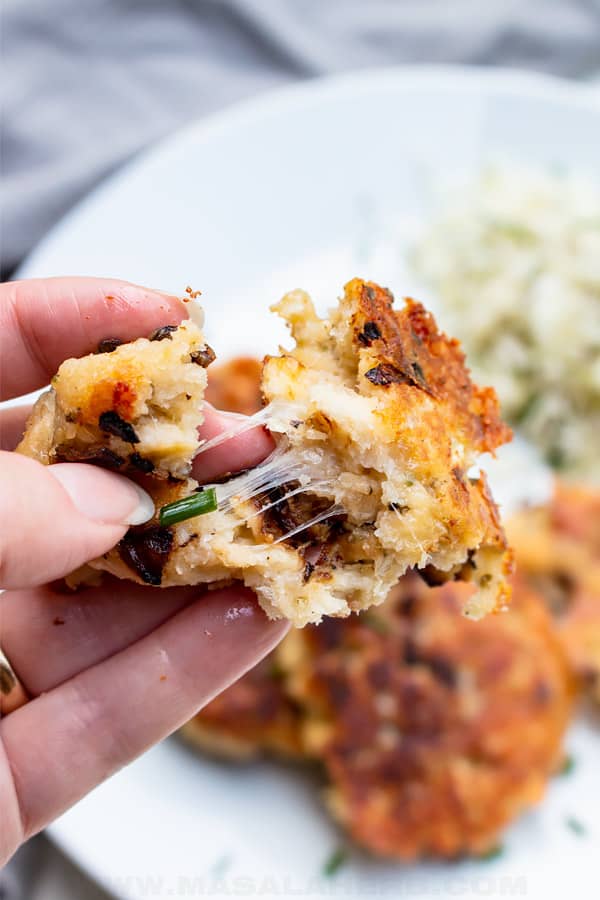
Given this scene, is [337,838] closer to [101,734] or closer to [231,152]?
[101,734]

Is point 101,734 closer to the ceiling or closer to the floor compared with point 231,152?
closer to the floor

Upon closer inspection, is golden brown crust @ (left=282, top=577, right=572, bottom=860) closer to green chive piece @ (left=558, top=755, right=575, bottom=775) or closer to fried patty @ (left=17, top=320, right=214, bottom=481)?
green chive piece @ (left=558, top=755, right=575, bottom=775)

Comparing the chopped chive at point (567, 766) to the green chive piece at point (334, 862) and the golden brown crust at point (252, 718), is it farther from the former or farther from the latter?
the golden brown crust at point (252, 718)

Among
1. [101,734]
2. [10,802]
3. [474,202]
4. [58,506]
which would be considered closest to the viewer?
[58,506]

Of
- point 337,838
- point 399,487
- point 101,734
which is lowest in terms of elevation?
point 337,838

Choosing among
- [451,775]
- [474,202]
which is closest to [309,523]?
[451,775]

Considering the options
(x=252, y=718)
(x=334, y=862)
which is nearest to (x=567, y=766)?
(x=334, y=862)

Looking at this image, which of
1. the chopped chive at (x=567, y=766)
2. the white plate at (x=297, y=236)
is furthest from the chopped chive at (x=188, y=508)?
the chopped chive at (x=567, y=766)
